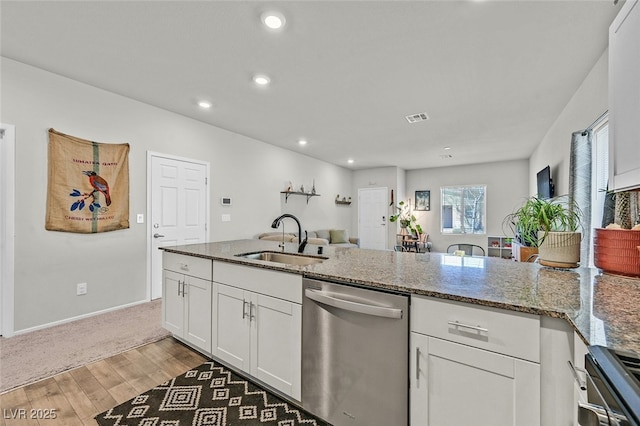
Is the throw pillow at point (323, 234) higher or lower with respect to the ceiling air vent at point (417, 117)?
lower

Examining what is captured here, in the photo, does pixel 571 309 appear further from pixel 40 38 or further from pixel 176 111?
pixel 176 111

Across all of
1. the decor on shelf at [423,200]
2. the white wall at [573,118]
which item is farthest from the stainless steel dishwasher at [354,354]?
the decor on shelf at [423,200]

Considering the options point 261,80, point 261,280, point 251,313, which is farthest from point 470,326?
point 261,80

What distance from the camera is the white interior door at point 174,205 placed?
12.0 ft

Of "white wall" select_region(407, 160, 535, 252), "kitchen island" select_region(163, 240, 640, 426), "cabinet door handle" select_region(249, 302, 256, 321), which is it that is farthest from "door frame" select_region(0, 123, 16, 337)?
"white wall" select_region(407, 160, 535, 252)

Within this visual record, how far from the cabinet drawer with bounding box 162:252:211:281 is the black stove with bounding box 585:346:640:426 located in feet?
6.86

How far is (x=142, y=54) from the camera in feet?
8.14

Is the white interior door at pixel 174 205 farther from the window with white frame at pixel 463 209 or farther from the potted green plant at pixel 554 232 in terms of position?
the window with white frame at pixel 463 209

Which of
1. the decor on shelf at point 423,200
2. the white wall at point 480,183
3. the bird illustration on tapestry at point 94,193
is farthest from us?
the decor on shelf at point 423,200

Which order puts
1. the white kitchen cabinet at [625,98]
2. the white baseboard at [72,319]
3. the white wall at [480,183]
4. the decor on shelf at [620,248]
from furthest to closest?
the white wall at [480,183]
the white baseboard at [72,319]
the decor on shelf at [620,248]
the white kitchen cabinet at [625,98]

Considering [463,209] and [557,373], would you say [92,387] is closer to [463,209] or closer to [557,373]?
[557,373]

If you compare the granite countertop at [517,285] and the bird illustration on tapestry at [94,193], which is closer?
the granite countertop at [517,285]

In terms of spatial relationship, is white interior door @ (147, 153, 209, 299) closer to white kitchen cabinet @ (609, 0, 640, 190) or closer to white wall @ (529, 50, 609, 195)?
white kitchen cabinet @ (609, 0, 640, 190)

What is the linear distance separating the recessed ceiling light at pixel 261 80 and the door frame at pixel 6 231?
2.35 metres
